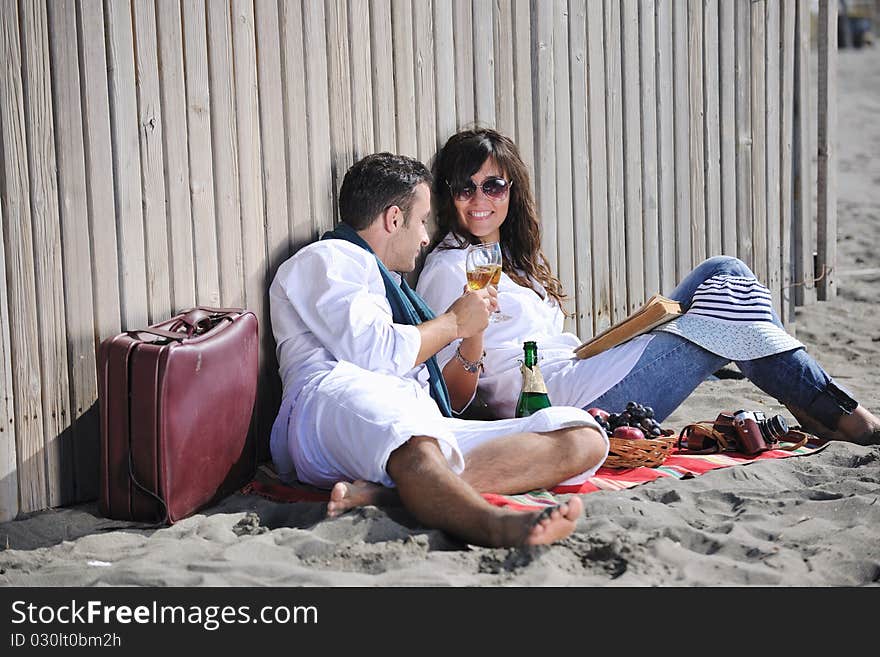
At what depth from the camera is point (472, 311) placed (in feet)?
13.0

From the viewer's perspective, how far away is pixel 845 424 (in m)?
4.49

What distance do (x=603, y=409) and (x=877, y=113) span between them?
1645 centimetres

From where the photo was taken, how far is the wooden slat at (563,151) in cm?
556

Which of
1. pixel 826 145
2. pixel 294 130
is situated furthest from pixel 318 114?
pixel 826 145

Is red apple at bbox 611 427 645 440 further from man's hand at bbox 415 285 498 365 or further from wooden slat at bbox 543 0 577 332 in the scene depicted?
wooden slat at bbox 543 0 577 332

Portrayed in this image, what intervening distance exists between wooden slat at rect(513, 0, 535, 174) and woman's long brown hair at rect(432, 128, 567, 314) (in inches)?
20.0

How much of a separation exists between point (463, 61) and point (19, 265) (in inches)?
91.5

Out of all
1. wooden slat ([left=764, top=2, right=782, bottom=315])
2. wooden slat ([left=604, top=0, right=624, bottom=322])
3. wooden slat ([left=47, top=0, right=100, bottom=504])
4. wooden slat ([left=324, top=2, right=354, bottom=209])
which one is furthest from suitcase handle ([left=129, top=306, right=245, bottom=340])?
wooden slat ([left=764, top=2, right=782, bottom=315])

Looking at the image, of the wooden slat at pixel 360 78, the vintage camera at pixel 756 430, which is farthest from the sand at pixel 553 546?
the wooden slat at pixel 360 78

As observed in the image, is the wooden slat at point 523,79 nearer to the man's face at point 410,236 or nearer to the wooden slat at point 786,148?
the man's face at point 410,236

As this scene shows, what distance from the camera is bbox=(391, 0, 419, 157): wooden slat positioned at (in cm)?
477

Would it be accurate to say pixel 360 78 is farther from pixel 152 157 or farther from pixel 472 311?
pixel 472 311

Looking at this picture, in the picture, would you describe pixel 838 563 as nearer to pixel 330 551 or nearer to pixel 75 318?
pixel 330 551

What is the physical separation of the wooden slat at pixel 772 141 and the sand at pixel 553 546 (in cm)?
282
